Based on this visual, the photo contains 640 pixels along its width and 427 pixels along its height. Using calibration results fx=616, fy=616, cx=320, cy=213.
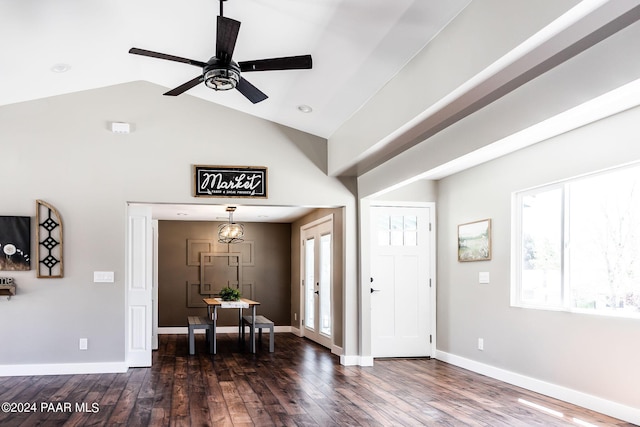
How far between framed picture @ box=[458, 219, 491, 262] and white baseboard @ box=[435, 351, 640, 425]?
118cm

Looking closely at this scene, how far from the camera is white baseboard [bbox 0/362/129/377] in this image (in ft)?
21.9

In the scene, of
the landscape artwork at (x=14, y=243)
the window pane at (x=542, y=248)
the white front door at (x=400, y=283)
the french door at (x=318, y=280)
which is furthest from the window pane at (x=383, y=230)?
the landscape artwork at (x=14, y=243)

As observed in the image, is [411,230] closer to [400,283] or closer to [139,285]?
[400,283]

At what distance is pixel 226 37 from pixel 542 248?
147 inches

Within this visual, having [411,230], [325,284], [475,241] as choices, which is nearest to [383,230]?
[411,230]

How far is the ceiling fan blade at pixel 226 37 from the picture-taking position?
11.9 feet

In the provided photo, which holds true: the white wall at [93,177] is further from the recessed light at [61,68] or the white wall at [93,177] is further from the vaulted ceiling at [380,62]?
the recessed light at [61,68]

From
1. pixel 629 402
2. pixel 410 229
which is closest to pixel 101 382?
pixel 410 229

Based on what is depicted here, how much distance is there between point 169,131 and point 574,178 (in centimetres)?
440

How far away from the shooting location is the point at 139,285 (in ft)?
24.1

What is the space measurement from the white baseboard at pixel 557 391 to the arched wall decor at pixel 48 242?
4.71 m

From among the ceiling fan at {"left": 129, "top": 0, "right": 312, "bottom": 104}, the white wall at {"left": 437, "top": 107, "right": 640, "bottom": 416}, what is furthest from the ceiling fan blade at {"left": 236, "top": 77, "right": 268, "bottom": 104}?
the white wall at {"left": 437, "top": 107, "right": 640, "bottom": 416}

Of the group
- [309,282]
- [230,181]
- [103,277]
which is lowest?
[309,282]

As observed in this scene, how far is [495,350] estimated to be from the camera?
6484 millimetres
